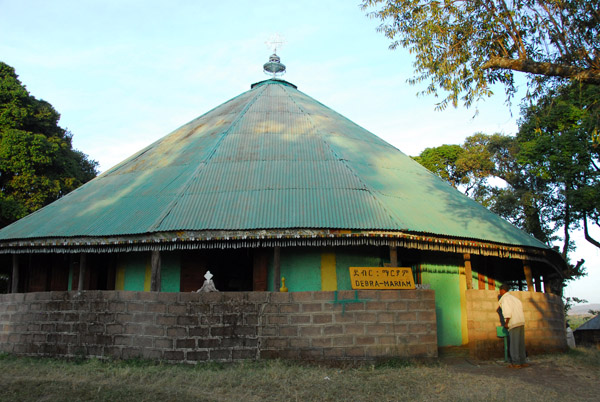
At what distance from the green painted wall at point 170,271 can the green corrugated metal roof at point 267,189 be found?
1.40m

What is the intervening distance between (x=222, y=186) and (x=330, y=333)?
16.0ft

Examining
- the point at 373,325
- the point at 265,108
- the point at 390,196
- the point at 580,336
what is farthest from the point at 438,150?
the point at 373,325

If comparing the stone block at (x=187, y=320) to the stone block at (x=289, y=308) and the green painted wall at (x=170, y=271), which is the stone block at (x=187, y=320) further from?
the green painted wall at (x=170, y=271)

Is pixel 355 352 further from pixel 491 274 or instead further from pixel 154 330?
pixel 491 274

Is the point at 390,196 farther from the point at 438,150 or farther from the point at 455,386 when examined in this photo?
the point at 438,150

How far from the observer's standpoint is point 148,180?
14180 millimetres

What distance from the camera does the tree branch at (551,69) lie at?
27.0ft

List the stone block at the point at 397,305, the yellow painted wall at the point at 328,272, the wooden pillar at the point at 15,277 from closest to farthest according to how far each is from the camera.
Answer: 1. the stone block at the point at 397,305
2. the yellow painted wall at the point at 328,272
3. the wooden pillar at the point at 15,277

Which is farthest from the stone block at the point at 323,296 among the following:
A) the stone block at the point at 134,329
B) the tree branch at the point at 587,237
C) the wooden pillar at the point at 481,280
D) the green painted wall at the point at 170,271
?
the tree branch at the point at 587,237

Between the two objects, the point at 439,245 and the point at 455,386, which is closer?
the point at 455,386

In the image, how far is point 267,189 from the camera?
41.0ft

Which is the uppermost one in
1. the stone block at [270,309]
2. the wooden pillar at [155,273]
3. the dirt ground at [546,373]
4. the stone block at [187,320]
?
the wooden pillar at [155,273]

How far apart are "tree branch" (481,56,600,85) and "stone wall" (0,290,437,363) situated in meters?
4.58

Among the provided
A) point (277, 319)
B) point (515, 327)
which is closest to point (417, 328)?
point (515, 327)
